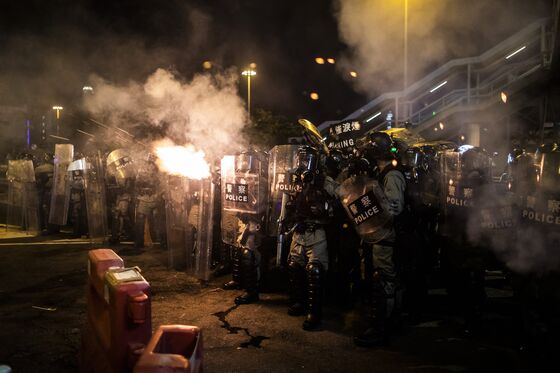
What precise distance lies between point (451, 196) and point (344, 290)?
76.9 inches

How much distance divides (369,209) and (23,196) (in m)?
11.2

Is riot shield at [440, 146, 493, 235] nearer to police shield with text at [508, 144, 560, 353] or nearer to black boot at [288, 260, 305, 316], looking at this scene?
police shield with text at [508, 144, 560, 353]

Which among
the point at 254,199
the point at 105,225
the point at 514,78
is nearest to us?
the point at 254,199

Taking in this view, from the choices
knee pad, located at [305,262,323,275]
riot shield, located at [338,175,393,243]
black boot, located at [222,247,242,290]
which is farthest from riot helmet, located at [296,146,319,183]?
black boot, located at [222,247,242,290]

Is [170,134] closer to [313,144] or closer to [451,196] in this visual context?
[313,144]

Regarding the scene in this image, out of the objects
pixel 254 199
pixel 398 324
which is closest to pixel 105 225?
pixel 254 199

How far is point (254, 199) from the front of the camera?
21.6ft

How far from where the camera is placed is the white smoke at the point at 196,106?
29.1ft

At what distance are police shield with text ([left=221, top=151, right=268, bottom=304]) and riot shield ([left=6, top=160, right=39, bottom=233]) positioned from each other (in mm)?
7722

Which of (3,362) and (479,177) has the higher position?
(479,177)

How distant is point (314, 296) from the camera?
17.6ft

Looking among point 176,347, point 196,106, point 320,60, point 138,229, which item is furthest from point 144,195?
point 320,60

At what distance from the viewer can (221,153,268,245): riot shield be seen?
6.61 m

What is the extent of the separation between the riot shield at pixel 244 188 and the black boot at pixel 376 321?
230 centimetres
